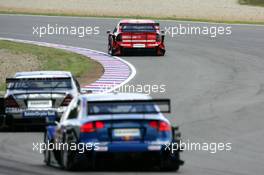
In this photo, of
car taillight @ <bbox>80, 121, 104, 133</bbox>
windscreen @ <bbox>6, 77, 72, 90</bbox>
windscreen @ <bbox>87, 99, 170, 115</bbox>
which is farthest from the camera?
windscreen @ <bbox>6, 77, 72, 90</bbox>

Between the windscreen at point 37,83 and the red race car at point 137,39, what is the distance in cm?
1893

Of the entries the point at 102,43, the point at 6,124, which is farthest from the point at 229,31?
the point at 6,124

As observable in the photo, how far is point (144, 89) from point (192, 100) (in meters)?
3.45

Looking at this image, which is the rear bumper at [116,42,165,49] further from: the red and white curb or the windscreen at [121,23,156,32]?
the red and white curb

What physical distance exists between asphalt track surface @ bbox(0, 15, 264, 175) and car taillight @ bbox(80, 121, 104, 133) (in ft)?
1.96

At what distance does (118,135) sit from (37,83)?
23.4 feet

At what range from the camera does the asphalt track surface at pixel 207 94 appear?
14984mm

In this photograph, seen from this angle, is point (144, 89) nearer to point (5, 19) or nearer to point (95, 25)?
point (95, 25)

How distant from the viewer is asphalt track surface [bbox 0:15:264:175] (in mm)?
14984

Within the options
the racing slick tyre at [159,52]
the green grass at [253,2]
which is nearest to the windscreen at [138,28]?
the racing slick tyre at [159,52]

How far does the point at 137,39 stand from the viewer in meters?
39.2

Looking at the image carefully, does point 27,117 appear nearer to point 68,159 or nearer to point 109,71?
point 68,159

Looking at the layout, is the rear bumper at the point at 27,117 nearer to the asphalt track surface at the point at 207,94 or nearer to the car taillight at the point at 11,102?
the car taillight at the point at 11,102

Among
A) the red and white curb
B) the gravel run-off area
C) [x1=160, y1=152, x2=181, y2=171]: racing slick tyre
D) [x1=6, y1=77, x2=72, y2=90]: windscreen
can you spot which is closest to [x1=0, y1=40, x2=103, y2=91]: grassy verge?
the red and white curb
